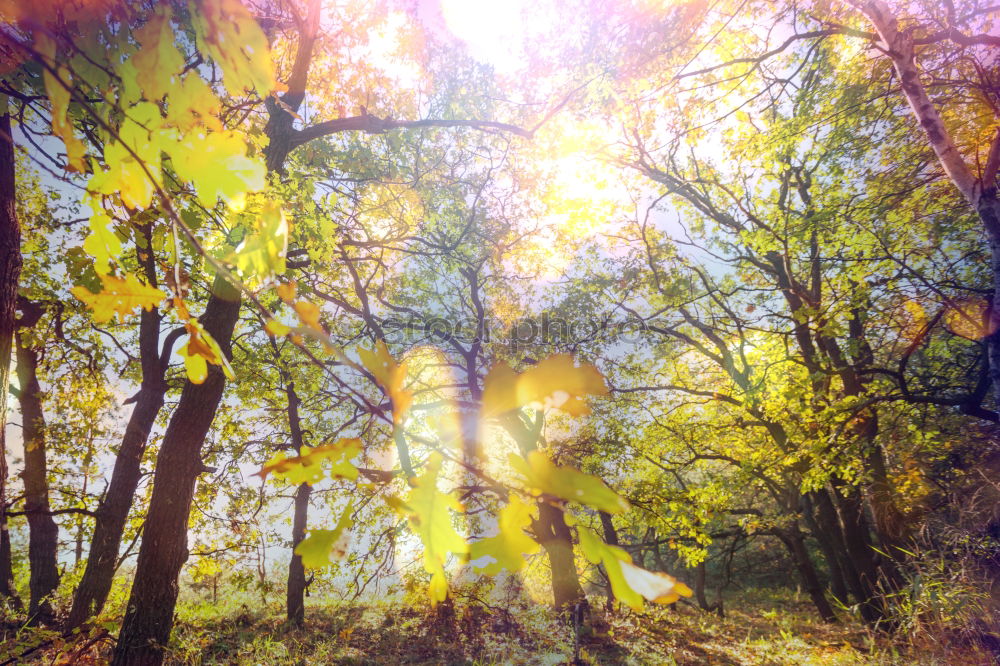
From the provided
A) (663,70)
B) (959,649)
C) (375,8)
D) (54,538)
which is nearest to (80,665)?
(54,538)

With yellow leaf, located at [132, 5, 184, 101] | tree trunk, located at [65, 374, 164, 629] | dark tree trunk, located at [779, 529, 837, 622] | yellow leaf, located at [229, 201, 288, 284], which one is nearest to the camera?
yellow leaf, located at [229, 201, 288, 284]

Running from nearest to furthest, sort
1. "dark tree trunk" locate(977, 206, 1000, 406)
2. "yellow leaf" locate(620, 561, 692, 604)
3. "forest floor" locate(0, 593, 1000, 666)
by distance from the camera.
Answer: "yellow leaf" locate(620, 561, 692, 604) → "dark tree trunk" locate(977, 206, 1000, 406) → "forest floor" locate(0, 593, 1000, 666)

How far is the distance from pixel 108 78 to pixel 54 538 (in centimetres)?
1164

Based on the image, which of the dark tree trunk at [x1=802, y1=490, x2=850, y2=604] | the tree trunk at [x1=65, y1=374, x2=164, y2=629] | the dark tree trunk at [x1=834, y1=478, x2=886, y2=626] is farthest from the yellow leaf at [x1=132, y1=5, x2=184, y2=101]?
the dark tree trunk at [x1=802, y1=490, x2=850, y2=604]

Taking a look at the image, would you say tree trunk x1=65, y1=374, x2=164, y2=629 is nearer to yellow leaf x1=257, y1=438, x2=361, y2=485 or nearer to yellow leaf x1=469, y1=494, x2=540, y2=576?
yellow leaf x1=257, y1=438, x2=361, y2=485

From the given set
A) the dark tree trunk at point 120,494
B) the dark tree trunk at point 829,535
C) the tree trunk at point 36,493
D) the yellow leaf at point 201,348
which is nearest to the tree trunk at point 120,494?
the dark tree trunk at point 120,494

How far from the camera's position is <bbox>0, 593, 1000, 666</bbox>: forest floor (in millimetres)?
7320

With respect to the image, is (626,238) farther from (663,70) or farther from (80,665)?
(80,665)

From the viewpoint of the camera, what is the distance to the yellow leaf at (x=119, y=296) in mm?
690

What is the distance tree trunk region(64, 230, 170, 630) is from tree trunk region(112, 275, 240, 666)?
3.06 m

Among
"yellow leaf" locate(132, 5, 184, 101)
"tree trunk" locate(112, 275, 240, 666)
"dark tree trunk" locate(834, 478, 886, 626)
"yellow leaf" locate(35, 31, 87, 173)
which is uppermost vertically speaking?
"yellow leaf" locate(132, 5, 184, 101)

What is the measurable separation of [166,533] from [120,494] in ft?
13.4

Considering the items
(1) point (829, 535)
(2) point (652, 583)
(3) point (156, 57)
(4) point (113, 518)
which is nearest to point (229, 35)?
(3) point (156, 57)

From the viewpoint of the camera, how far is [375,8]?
665cm
